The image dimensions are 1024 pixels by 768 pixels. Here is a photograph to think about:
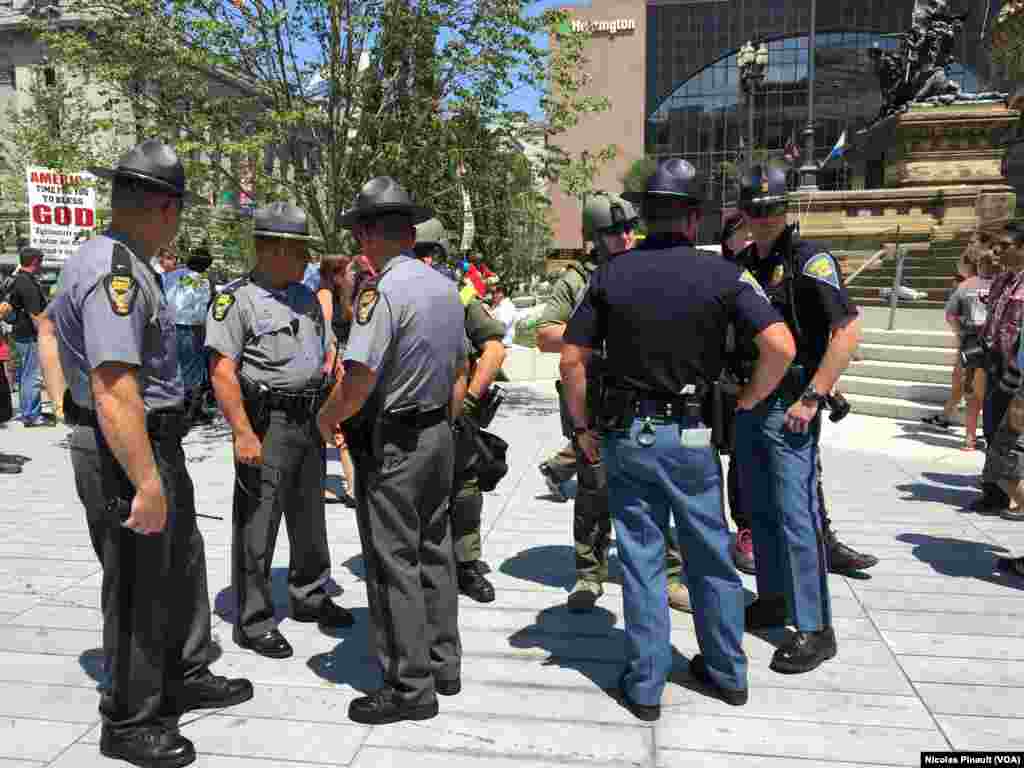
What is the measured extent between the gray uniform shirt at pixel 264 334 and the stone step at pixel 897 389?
28.7 feet

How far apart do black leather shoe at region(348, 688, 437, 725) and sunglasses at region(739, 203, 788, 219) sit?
2615 mm

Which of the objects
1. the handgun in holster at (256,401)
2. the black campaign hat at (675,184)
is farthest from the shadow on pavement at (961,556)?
the handgun in holster at (256,401)

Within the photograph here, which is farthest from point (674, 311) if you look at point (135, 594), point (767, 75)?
point (767, 75)

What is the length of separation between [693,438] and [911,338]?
31.4 ft

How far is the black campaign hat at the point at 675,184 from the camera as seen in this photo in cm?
321

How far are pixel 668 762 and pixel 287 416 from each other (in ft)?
7.24

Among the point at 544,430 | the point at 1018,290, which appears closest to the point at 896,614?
the point at 1018,290

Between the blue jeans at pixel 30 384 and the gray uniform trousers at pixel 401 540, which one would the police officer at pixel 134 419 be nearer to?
the gray uniform trousers at pixel 401 540

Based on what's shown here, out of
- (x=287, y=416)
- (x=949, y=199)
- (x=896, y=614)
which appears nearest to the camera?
(x=287, y=416)

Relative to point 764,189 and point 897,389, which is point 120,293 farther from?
point 897,389

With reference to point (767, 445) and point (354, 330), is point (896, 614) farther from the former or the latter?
point (354, 330)

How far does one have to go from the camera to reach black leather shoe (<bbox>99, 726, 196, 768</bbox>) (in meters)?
2.91

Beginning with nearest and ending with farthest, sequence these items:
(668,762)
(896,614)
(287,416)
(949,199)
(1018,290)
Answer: (668,762) < (287,416) < (896,614) < (1018,290) < (949,199)

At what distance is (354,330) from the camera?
10.2 ft
